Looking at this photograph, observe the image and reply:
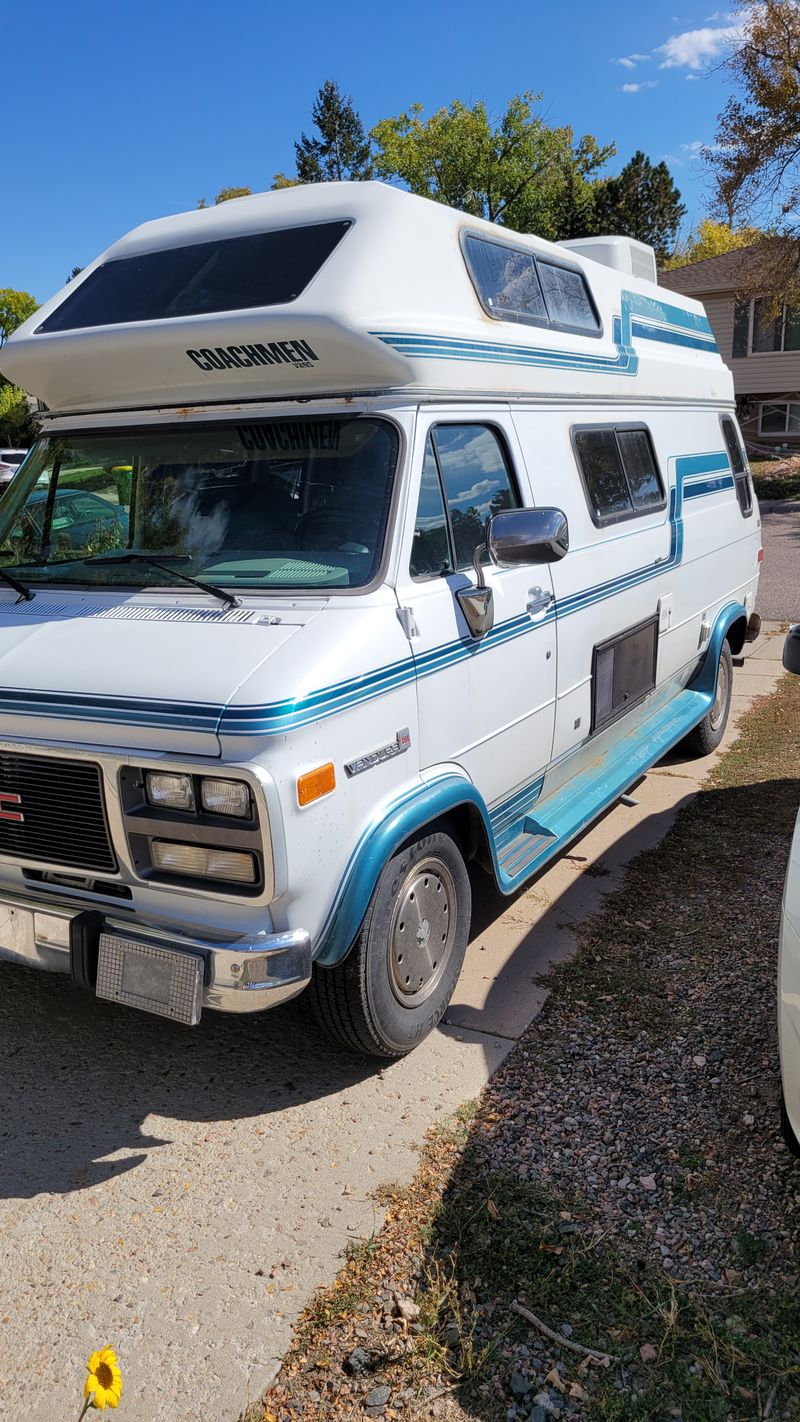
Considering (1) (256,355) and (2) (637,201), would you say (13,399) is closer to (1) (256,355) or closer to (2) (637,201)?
(2) (637,201)

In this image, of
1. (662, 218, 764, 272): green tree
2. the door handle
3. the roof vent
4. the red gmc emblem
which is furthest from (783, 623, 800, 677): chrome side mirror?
(662, 218, 764, 272): green tree

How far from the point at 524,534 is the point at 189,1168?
234 centimetres

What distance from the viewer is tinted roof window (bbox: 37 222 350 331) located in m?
3.71

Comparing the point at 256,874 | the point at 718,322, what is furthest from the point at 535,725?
the point at 718,322

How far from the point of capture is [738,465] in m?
7.77

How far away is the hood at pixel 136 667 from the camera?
2.99 meters

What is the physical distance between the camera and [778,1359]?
249cm

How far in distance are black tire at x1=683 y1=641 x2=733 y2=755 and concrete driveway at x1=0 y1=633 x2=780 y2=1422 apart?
9.09ft

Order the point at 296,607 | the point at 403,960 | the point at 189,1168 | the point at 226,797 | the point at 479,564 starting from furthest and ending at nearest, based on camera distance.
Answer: the point at 479,564, the point at 403,960, the point at 296,607, the point at 189,1168, the point at 226,797

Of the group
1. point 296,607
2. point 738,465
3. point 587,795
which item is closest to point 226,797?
point 296,607

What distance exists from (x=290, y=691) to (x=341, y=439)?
1149mm

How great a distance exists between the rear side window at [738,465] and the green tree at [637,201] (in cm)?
3374

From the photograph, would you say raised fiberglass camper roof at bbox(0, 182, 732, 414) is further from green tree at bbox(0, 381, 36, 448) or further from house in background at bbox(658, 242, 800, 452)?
green tree at bbox(0, 381, 36, 448)

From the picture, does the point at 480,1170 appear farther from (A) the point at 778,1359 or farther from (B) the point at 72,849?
(B) the point at 72,849
